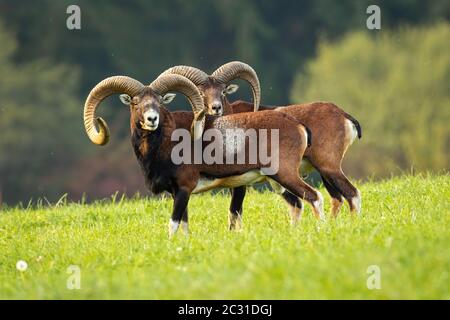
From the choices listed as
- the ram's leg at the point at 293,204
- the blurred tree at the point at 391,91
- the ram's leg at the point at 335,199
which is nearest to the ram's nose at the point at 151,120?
the ram's leg at the point at 293,204

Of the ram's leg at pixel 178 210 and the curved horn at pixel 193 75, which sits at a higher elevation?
the curved horn at pixel 193 75

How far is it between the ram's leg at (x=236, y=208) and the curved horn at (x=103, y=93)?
1.82 metres

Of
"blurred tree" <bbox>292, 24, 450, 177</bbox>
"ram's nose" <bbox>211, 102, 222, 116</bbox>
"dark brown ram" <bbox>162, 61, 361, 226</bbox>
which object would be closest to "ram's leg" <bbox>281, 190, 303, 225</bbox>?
"dark brown ram" <bbox>162, 61, 361, 226</bbox>

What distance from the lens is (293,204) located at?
14.3m

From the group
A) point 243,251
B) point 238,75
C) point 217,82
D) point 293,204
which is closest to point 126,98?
point 217,82

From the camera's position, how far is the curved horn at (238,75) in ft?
53.3

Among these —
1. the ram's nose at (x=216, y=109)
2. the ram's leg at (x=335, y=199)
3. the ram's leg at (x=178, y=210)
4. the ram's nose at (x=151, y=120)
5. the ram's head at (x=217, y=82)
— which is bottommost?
the ram's leg at (x=178, y=210)

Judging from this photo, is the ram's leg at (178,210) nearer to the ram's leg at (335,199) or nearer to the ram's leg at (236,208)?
the ram's leg at (236,208)

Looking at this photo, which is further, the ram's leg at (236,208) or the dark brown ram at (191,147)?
the ram's leg at (236,208)

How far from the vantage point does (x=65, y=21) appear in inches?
2298

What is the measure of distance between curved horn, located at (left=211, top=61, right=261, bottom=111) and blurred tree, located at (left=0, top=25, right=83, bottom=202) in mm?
32993

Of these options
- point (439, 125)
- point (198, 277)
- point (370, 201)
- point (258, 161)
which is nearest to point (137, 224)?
point (258, 161)

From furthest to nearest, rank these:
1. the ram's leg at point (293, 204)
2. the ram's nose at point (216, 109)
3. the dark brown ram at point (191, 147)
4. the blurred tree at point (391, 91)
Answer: the blurred tree at point (391, 91), the ram's nose at point (216, 109), the ram's leg at point (293, 204), the dark brown ram at point (191, 147)

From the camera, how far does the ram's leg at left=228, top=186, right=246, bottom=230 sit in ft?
46.0
